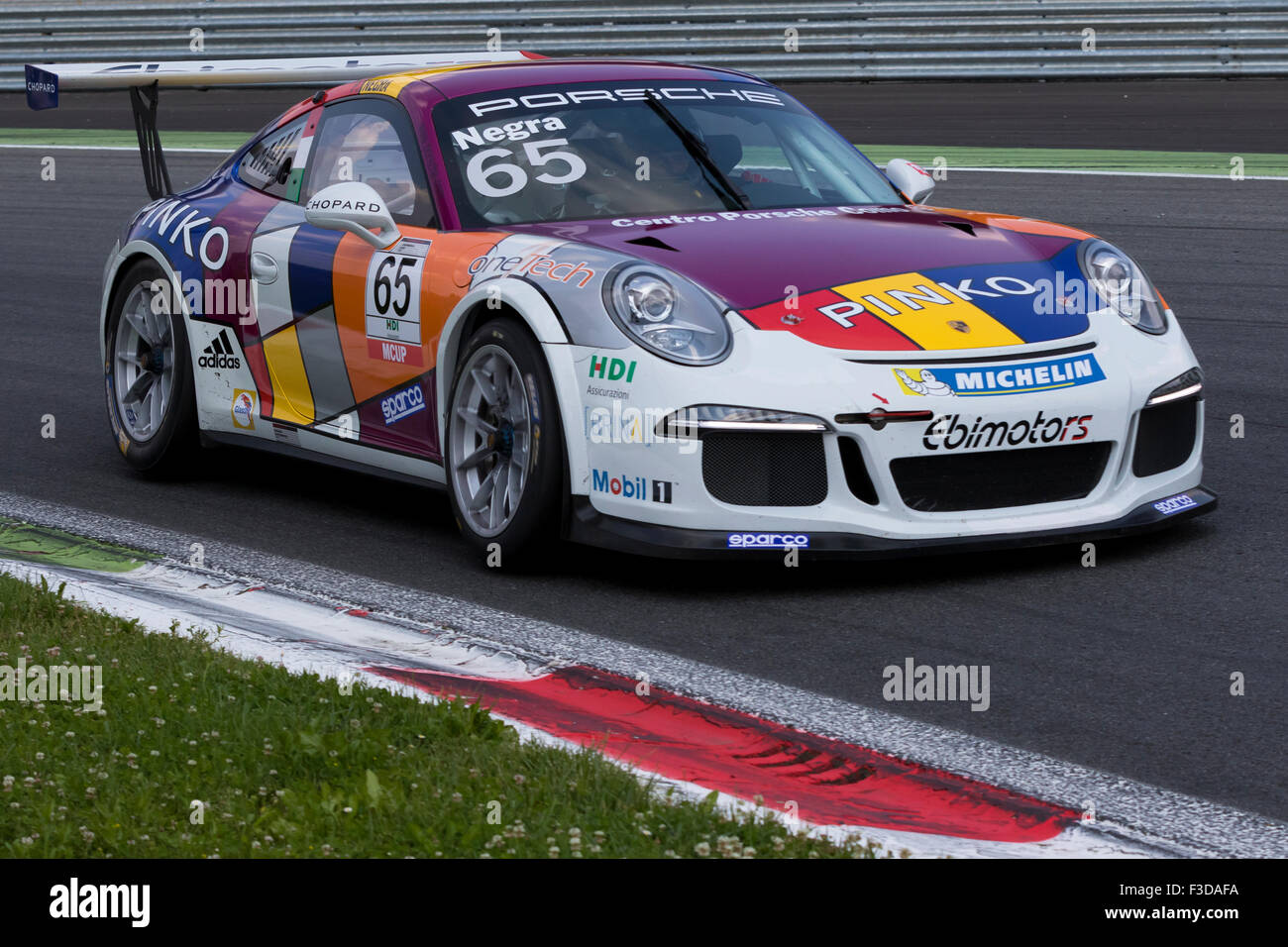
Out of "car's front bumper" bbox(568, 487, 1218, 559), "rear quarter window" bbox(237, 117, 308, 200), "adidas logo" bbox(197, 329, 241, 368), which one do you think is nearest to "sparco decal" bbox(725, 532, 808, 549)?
"car's front bumper" bbox(568, 487, 1218, 559)

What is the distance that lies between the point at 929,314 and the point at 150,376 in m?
3.39

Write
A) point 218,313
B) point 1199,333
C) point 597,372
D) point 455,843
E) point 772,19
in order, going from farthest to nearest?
1. point 772,19
2. point 1199,333
3. point 218,313
4. point 597,372
5. point 455,843

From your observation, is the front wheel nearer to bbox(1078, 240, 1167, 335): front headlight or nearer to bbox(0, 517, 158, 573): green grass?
bbox(0, 517, 158, 573): green grass

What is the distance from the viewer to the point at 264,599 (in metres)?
5.39

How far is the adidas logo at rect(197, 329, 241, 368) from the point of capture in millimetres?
6871

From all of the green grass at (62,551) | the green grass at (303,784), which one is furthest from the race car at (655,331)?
the green grass at (303,784)

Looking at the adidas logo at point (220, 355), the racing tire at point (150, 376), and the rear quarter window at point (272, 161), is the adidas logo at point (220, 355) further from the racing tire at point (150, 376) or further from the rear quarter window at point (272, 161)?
the rear quarter window at point (272, 161)

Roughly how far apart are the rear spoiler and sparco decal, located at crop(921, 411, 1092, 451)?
271 cm

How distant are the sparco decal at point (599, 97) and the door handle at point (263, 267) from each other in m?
0.92

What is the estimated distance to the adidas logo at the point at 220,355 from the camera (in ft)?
22.5

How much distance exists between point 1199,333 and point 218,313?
4.44 meters
